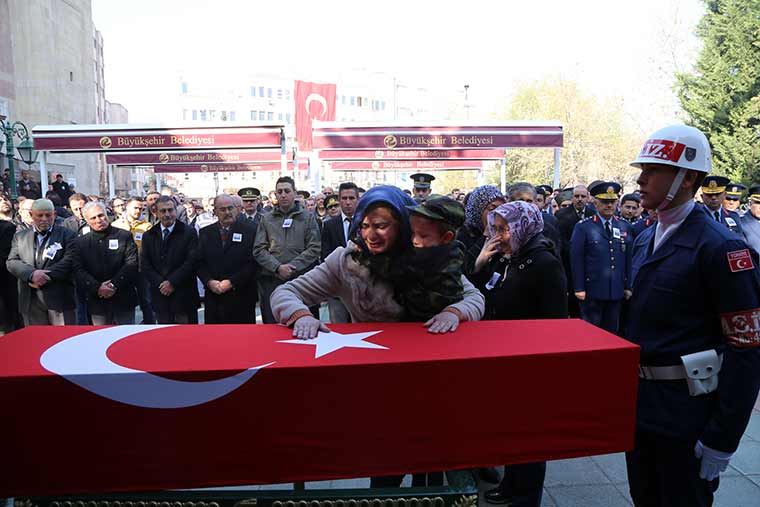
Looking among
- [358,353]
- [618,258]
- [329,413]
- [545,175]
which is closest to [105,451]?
Answer: [329,413]

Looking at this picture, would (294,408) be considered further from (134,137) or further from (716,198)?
(134,137)

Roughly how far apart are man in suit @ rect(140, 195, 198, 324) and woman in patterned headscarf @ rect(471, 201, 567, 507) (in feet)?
13.3

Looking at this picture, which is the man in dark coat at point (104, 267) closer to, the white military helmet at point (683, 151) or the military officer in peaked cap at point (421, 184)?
the military officer in peaked cap at point (421, 184)

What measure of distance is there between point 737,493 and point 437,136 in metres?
10.7

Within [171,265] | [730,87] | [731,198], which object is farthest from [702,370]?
[730,87]

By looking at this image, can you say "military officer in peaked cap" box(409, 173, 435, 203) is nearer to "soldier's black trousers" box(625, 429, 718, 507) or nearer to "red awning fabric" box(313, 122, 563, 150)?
"red awning fabric" box(313, 122, 563, 150)

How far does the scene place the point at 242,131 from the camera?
1153cm

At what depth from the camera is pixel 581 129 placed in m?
30.9

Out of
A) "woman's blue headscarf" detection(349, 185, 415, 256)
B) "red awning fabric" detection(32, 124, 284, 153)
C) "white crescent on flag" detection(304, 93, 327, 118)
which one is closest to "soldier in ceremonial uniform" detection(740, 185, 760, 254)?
"woman's blue headscarf" detection(349, 185, 415, 256)

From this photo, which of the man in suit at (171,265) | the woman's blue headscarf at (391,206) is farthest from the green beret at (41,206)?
the woman's blue headscarf at (391,206)

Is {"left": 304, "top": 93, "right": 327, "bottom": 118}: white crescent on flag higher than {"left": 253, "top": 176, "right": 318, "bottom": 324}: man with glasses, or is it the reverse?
{"left": 304, "top": 93, "right": 327, "bottom": 118}: white crescent on flag

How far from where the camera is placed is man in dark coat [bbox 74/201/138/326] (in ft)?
18.9

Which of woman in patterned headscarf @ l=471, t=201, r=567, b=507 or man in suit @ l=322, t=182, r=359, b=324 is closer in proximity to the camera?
woman in patterned headscarf @ l=471, t=201, r=567, b=507

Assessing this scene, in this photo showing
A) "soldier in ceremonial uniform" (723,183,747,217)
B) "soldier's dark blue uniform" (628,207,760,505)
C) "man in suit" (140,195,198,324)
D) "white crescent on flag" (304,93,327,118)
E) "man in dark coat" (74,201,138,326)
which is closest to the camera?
"soldier's dark blue uniform" (628,207,760,505)
